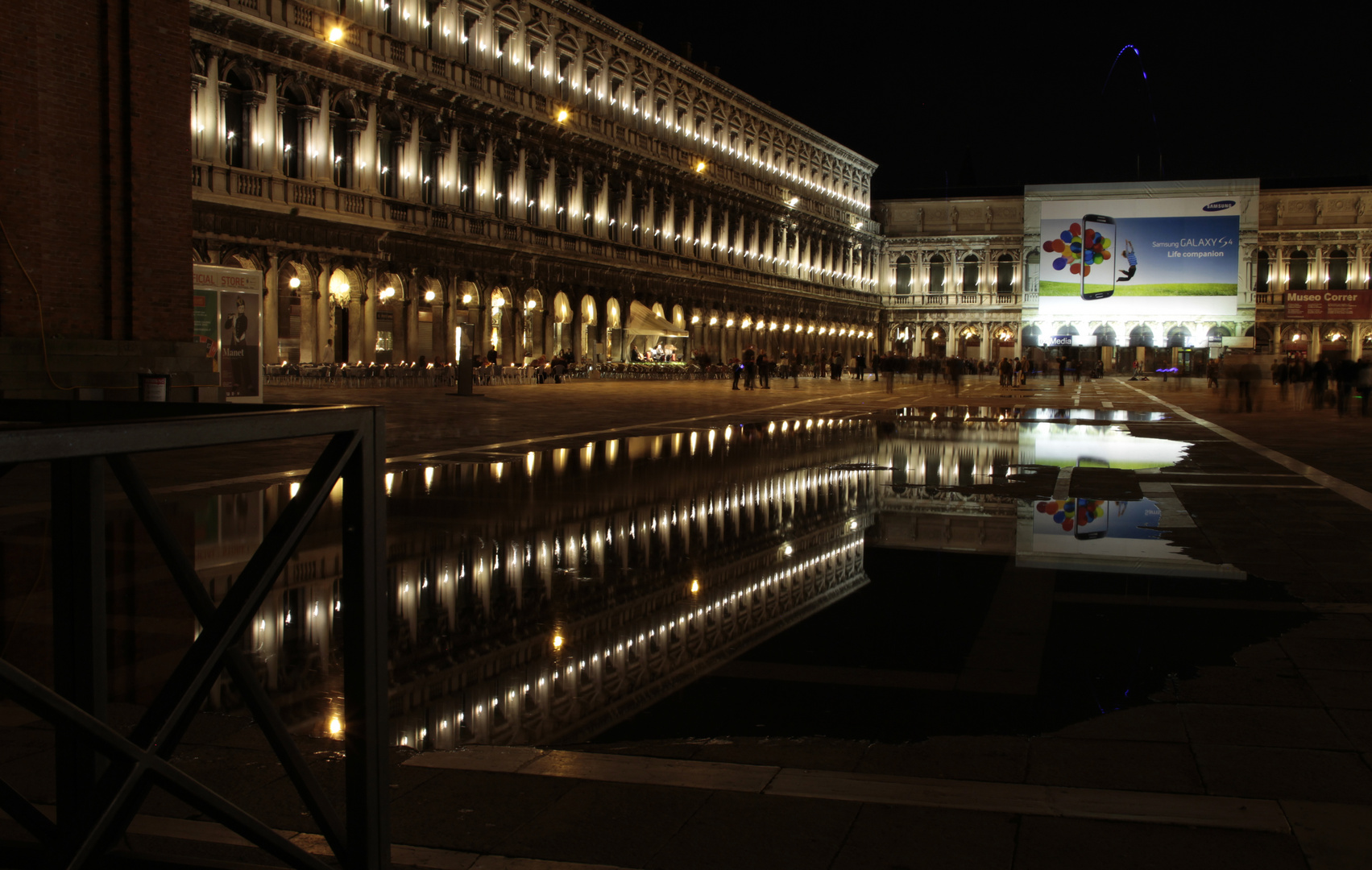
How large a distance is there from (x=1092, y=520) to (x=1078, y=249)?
65.4 metres

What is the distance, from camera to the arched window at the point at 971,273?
323 ft

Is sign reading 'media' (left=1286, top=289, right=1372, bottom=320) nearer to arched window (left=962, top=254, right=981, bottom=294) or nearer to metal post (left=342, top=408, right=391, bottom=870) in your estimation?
arched window (left=962, top=254, right=981, bottom=294)

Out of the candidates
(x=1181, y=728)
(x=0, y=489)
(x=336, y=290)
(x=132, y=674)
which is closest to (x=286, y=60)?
(x=336, y=290)

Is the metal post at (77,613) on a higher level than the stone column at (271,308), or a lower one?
lower

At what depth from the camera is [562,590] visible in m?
7.27

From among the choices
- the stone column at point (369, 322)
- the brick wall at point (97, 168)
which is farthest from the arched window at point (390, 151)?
the brick wall at point (97, 168)

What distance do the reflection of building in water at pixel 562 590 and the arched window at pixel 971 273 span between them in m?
88.8

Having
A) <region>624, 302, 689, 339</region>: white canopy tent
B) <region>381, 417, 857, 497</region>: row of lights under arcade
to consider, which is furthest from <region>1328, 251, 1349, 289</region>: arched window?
<region>381, 417, 857, 497</region>: row of lights under arcade

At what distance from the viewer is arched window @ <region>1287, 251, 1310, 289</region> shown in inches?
3583

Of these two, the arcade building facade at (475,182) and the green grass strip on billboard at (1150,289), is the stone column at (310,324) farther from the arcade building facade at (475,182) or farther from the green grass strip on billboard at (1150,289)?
the green grass strip on billboard at (1150,289)

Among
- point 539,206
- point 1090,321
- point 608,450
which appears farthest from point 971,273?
point 608,450

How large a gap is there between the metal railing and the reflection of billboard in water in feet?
238

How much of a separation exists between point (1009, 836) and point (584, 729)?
70.7 inches

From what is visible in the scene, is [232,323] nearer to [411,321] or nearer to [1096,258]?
[411,321]
